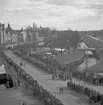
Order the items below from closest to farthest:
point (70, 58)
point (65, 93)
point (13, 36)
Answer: point (65, 93) < point (70, 58) < point (13, 36)

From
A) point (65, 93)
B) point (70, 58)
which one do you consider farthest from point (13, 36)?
point (65, 93)

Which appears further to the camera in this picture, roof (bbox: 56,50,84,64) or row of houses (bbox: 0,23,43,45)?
row of houses (bbox: 0,23,43,45)

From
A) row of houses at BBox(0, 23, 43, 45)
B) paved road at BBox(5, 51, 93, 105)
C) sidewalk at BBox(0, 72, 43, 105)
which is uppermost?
row of houses at BBox(0, 23, 43, 45)

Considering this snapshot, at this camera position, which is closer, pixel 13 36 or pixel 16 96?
pixel 16 96

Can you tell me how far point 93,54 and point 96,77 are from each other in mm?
14156

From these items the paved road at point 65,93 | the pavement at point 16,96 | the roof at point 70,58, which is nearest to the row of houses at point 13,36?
the roof at point 70,58

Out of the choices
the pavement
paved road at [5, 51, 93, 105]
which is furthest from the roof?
the pavement

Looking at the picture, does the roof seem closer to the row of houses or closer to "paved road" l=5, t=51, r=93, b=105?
"paved road" l=5, t=51, r=93, b=105

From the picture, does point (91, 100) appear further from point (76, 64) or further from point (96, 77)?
point (76, 64)

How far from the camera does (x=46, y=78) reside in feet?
73.5

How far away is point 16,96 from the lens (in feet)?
54.2

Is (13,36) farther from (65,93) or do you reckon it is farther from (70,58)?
(65,93)

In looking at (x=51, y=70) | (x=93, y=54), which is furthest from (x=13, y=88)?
(x=93, y=54)

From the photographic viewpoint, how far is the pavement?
15078mm
